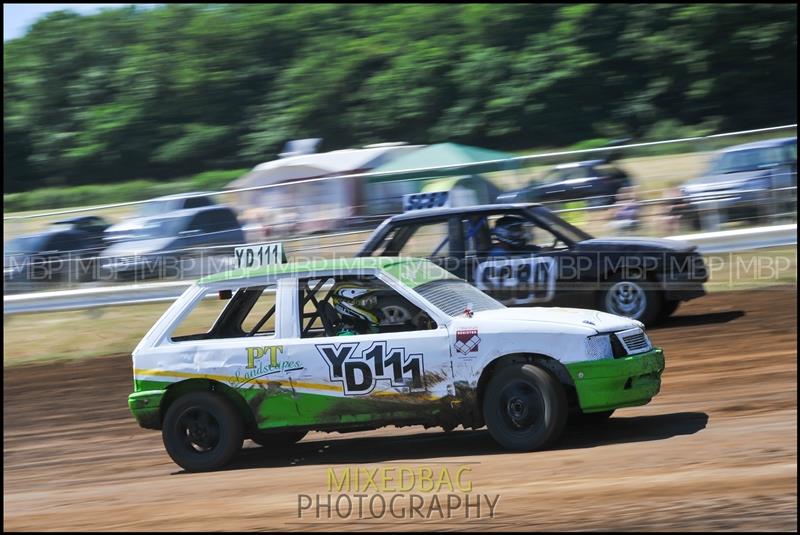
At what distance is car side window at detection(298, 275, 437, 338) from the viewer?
7.62 meters

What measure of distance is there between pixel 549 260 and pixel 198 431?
4898mm

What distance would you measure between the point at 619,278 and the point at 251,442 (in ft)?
14.8

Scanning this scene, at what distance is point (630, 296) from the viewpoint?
11430 millimetres

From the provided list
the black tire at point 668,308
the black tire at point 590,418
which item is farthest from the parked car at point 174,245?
the black tire at point 590,418

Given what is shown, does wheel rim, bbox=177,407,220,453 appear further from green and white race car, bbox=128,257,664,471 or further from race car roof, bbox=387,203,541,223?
race car roof, bbox=387,203,541,223

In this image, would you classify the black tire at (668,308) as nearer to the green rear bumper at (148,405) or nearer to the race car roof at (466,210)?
the race car roof at (466,210)

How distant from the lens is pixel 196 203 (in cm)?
1466

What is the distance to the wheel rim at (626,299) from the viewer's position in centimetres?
1134

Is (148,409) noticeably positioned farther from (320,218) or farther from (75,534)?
(320,218)

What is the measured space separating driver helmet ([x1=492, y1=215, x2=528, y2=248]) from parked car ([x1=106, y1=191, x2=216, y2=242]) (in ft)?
16.1

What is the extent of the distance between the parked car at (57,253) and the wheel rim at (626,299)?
718cm

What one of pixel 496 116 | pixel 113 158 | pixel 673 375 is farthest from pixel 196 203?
pixel 113 158

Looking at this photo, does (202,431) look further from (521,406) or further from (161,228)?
(161,228)

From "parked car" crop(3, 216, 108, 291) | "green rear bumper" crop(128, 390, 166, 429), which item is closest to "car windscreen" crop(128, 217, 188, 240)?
"parked car" crop(3, 216, 108, 291)
